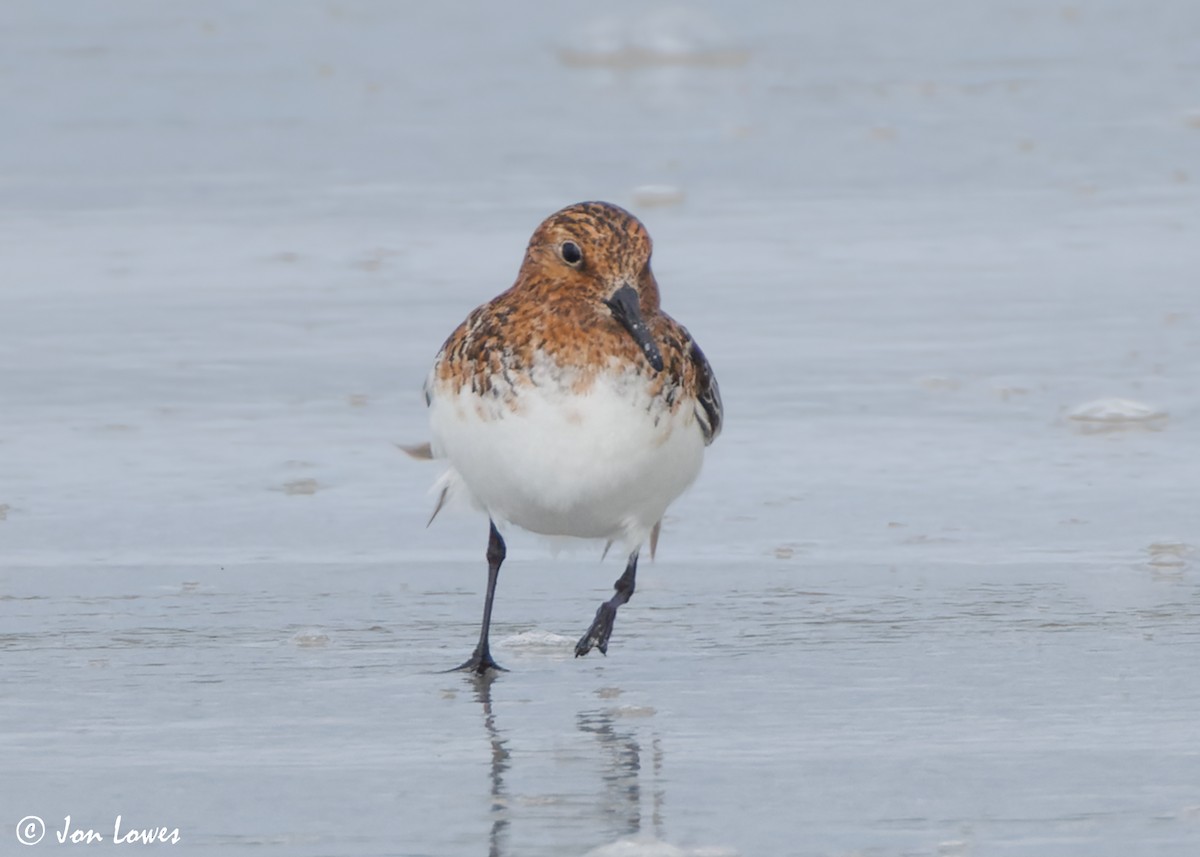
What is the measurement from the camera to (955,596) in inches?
211

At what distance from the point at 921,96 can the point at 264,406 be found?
6.92 m

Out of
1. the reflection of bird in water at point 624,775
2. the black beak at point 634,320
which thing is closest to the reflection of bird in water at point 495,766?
the reflection of bird in water at point 624,775

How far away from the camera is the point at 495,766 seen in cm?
416

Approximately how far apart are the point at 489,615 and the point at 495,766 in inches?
34.3

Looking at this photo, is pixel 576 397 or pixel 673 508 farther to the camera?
pixel 673 508

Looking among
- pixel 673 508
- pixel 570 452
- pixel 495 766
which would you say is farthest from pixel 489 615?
pixel 673 508

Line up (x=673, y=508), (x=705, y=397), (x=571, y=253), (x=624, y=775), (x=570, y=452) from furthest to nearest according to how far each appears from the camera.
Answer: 1. (x=673, y=508)
2. (x=705, y=397)
3. (x=571, y=253)
4. (x=570, y=452)
5. (x=624, y=775)

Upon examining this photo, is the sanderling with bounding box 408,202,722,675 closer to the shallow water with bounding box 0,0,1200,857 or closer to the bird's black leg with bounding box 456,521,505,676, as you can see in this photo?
the bird's black leg with bounding box 456,521,505,676

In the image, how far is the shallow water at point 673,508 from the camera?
4062 millimetres

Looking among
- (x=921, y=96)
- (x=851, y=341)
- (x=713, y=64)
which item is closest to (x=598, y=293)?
(x=851, y=341)

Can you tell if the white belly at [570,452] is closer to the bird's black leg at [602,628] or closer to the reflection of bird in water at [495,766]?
the bird's black leg at [602,628]

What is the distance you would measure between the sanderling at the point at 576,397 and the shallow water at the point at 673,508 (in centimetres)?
30

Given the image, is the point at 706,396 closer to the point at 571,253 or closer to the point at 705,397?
the point at 705,397

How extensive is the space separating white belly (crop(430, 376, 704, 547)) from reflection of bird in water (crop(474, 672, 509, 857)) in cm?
36
